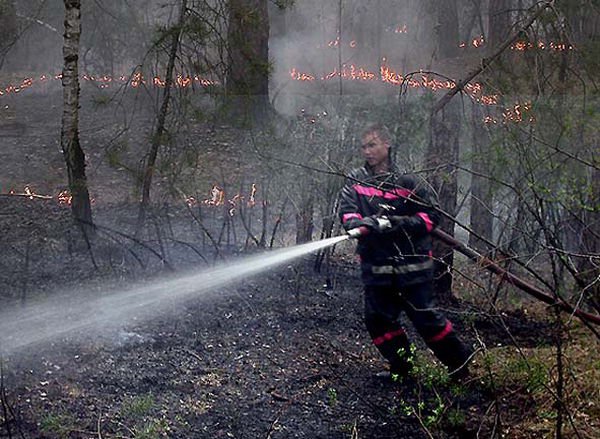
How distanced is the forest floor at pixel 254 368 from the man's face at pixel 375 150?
1.36 metres

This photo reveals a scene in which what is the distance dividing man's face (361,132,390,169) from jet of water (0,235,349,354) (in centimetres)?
71

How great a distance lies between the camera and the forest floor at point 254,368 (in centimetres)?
510

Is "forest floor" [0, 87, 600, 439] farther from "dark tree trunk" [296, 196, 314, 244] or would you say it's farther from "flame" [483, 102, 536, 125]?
"flame" [483, 102, 536, 125]

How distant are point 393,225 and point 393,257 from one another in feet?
0.83

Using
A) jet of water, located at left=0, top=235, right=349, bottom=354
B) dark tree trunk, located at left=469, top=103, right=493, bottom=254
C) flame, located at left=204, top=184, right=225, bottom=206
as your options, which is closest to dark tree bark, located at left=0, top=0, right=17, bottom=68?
flame, located at left=204, top=184, right=225, bottom=206

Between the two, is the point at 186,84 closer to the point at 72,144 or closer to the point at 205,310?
the point at 72,144

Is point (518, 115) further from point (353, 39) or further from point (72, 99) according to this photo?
point (353, 39)

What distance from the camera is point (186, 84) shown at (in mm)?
9859

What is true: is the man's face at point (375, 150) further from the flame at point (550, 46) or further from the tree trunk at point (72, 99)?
the tree trunk at point (72, 99)

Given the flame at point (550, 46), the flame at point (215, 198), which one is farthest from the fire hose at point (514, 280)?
the flame at point (215, 198)

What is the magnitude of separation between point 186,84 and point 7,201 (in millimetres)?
3423

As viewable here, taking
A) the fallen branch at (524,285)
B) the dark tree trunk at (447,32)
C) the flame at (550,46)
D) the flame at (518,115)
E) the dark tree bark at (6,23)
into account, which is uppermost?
the dark tree trunk at (447,32)

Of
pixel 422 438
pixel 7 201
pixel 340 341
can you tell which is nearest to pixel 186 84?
pixel 7 201

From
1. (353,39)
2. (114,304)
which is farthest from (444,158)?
(353,39)
